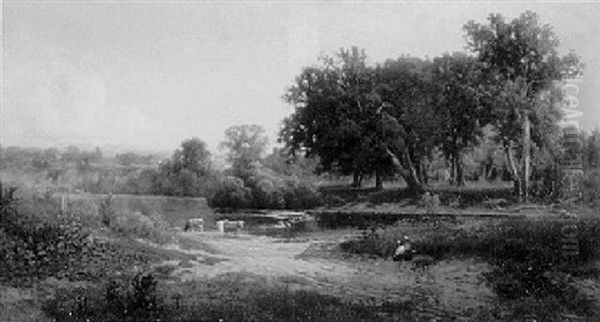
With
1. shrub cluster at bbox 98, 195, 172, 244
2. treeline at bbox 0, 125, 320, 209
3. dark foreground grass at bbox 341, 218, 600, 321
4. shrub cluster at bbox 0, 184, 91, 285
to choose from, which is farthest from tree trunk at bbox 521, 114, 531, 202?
shrub cluster at bbox 0, 184, 91, 285

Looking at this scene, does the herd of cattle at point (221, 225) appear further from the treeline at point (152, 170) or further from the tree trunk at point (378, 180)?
A: the tree trunk at point (378, 180)

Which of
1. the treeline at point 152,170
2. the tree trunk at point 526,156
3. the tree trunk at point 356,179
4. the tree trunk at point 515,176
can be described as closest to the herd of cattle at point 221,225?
the treeline at point 152,170

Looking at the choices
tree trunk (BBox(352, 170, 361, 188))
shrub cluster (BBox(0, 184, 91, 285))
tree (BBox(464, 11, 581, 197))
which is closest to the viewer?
shrub cluster (BBox(0, 184, 91, 285))

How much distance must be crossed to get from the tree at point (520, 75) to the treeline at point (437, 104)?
2 cm

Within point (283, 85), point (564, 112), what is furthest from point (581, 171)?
point (283, 85)

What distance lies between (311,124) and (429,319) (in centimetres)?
383

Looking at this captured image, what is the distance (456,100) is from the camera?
1031 cm

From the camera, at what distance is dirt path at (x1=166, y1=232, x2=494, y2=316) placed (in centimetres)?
850

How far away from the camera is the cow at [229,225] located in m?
10.3

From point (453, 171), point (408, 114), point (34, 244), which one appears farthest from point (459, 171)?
point (34, 244)

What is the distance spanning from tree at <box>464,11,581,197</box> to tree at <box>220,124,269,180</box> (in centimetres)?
376

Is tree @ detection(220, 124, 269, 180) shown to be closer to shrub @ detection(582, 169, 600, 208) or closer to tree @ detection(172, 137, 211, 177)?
tree @ detection(172, 137, 211, 177)

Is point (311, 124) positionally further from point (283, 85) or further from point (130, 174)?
point (130, 174)

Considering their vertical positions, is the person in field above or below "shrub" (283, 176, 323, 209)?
below
